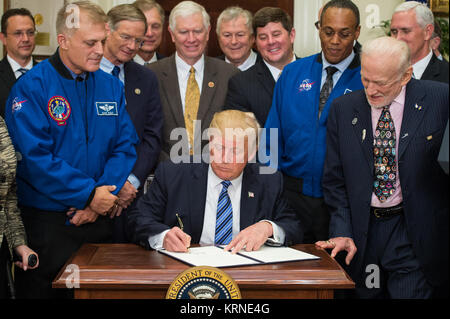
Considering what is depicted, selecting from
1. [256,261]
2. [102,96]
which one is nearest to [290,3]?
[102,96]

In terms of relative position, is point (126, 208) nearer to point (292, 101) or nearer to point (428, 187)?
point (292, 101)

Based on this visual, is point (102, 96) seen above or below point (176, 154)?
above

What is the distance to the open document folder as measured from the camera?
6.94ft

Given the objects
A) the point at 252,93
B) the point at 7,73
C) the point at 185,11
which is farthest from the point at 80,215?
the point at 7,73

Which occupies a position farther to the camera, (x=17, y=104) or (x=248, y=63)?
(x=248, y=63)

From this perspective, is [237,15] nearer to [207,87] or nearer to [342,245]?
[207,87]

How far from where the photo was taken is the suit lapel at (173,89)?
3.41 meters

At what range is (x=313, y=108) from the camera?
10.4ft

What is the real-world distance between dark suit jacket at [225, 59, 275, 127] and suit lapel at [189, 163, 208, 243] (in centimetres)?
87

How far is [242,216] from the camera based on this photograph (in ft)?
8.46

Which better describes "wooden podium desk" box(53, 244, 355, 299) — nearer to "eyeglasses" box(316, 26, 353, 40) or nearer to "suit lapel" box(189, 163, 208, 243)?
"suit lapel" box(189, 163, 208, 243)

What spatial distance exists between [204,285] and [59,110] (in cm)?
133

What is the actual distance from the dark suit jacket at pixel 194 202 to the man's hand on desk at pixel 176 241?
0.46 feet

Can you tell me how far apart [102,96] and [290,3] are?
10.9 feet
